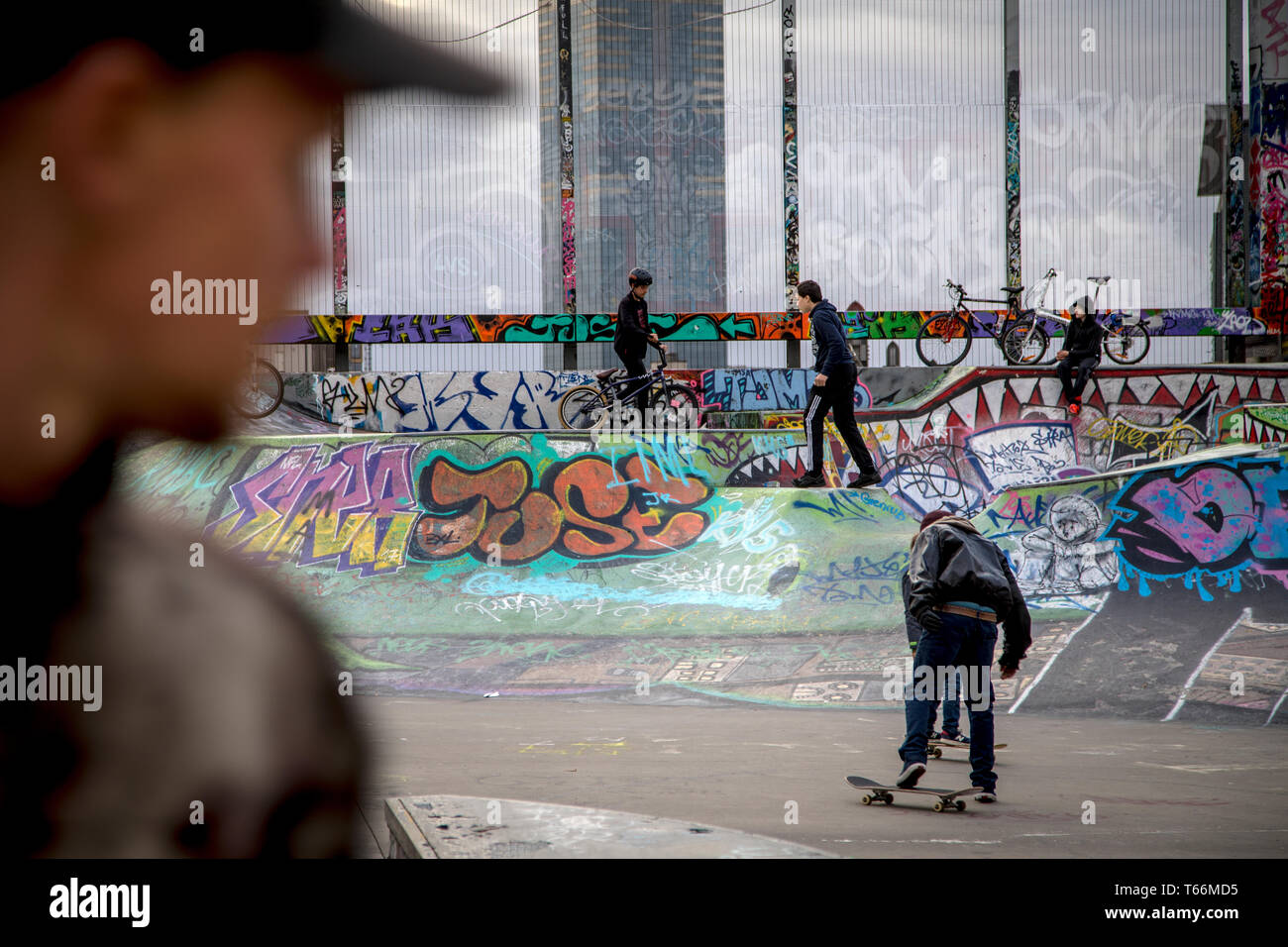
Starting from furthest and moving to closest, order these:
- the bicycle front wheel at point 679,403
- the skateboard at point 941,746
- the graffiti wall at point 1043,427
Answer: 1. the graffiti wall at point 1043,427
2. the bicycle front wheel at point 679,403
3. the skateboard at point 941,746

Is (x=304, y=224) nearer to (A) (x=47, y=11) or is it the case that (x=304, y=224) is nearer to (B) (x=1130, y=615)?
(A) (x=47, y=11)

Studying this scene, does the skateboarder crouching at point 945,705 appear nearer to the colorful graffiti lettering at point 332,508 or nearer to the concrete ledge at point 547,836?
the concrete ledge at point 547,836

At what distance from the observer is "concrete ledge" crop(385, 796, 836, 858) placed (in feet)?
6.93

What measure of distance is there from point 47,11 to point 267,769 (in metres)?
0.57

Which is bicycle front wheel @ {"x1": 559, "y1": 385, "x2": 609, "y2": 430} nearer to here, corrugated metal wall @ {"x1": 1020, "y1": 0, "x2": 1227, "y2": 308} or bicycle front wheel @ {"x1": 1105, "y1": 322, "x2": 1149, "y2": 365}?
bicycle front wheel @ {"x1": 1105, "y1": 322, "x2": 1149, "y2": 365}

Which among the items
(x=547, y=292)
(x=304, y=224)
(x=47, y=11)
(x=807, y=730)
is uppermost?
(x=547, y=292)

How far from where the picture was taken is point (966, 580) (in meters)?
6.33

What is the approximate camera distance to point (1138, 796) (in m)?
6.05

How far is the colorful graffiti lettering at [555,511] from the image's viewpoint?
13.4 m

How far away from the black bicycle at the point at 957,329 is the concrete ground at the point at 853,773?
1300 cm

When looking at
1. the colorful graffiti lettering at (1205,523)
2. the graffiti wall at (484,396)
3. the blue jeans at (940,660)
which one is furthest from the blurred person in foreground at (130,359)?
the graffiti wall at (484,396)

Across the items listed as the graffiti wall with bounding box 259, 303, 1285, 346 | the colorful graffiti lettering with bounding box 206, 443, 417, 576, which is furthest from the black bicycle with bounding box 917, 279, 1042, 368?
the colorful graffiti lettering with bounding box 206, 443, 417, 576
